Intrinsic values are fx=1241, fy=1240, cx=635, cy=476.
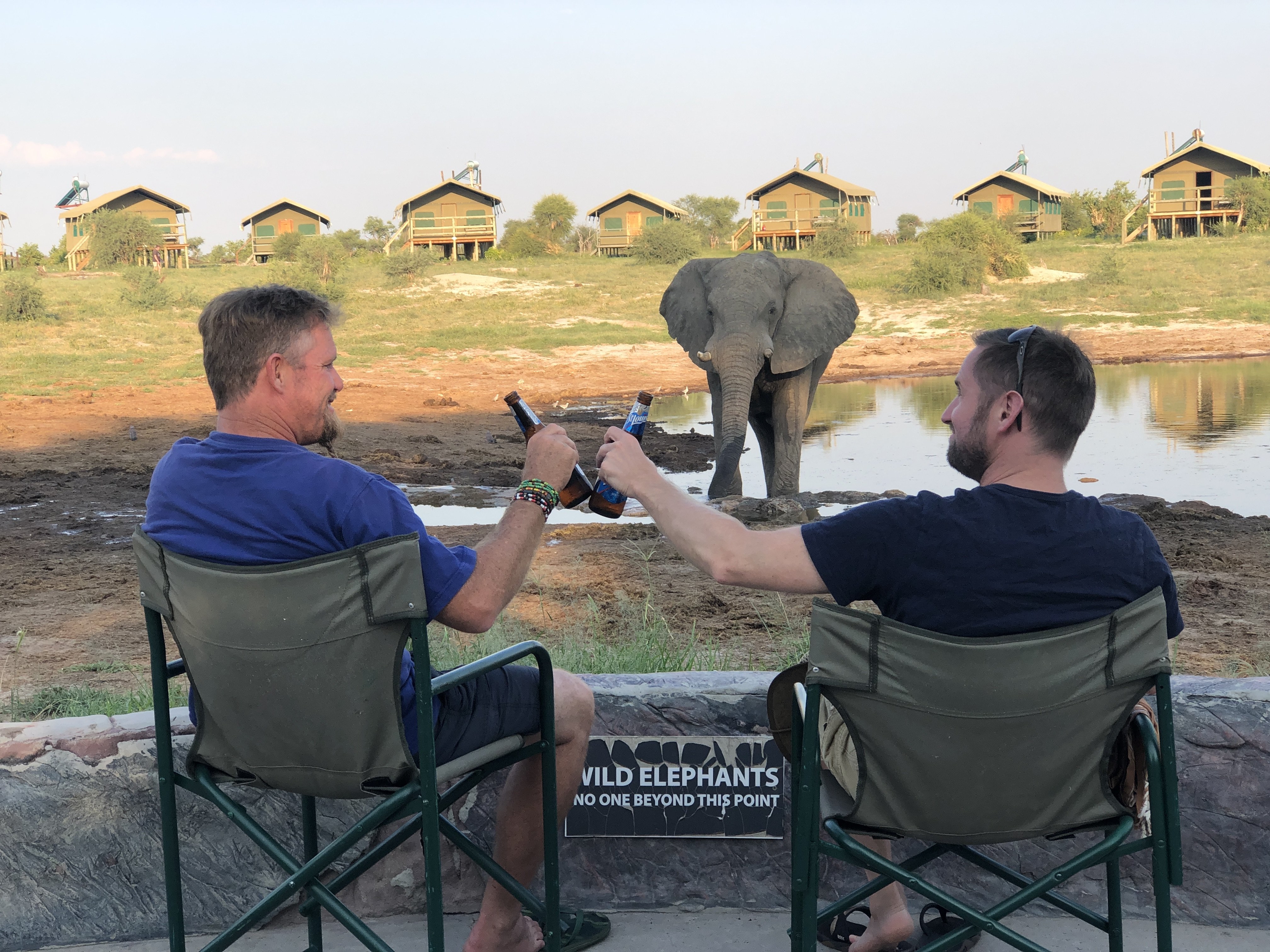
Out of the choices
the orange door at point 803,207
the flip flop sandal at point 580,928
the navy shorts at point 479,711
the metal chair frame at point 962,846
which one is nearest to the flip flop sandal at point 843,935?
the flip flop sandal at point 580,928

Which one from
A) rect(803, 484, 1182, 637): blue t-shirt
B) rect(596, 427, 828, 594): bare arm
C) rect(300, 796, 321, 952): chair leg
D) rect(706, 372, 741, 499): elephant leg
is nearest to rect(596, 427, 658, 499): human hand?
rect(596, 427, 828, 594): bare arm

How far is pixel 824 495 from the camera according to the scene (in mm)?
10703

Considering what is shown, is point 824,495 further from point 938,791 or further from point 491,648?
point 938,791

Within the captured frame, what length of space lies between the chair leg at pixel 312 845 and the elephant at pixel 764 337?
26.3ft

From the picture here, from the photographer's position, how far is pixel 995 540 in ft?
6.80

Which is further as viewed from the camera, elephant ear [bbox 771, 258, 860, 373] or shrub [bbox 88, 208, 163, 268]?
shrub [bbox 88, 208, 163, 268]

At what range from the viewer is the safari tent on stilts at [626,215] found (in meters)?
56.8

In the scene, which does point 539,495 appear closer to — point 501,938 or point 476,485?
point 501,938

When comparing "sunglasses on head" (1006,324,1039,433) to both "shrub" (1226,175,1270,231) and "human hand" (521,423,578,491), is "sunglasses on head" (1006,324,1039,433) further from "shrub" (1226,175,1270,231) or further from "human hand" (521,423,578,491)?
"shrub" (1226,175,1270,231)

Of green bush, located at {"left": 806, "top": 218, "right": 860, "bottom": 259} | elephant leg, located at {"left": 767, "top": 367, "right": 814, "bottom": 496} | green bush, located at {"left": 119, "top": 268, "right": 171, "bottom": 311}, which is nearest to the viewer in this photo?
elephant leg, located at {"left": 767, "top": 367, "right": 814, "bottom": 496}

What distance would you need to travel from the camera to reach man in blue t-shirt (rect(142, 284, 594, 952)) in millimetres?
2213

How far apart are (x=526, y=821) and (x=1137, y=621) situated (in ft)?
4.24

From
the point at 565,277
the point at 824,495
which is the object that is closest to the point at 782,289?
the point at 824,495

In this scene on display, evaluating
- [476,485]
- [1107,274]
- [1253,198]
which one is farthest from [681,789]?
[1253,198]
